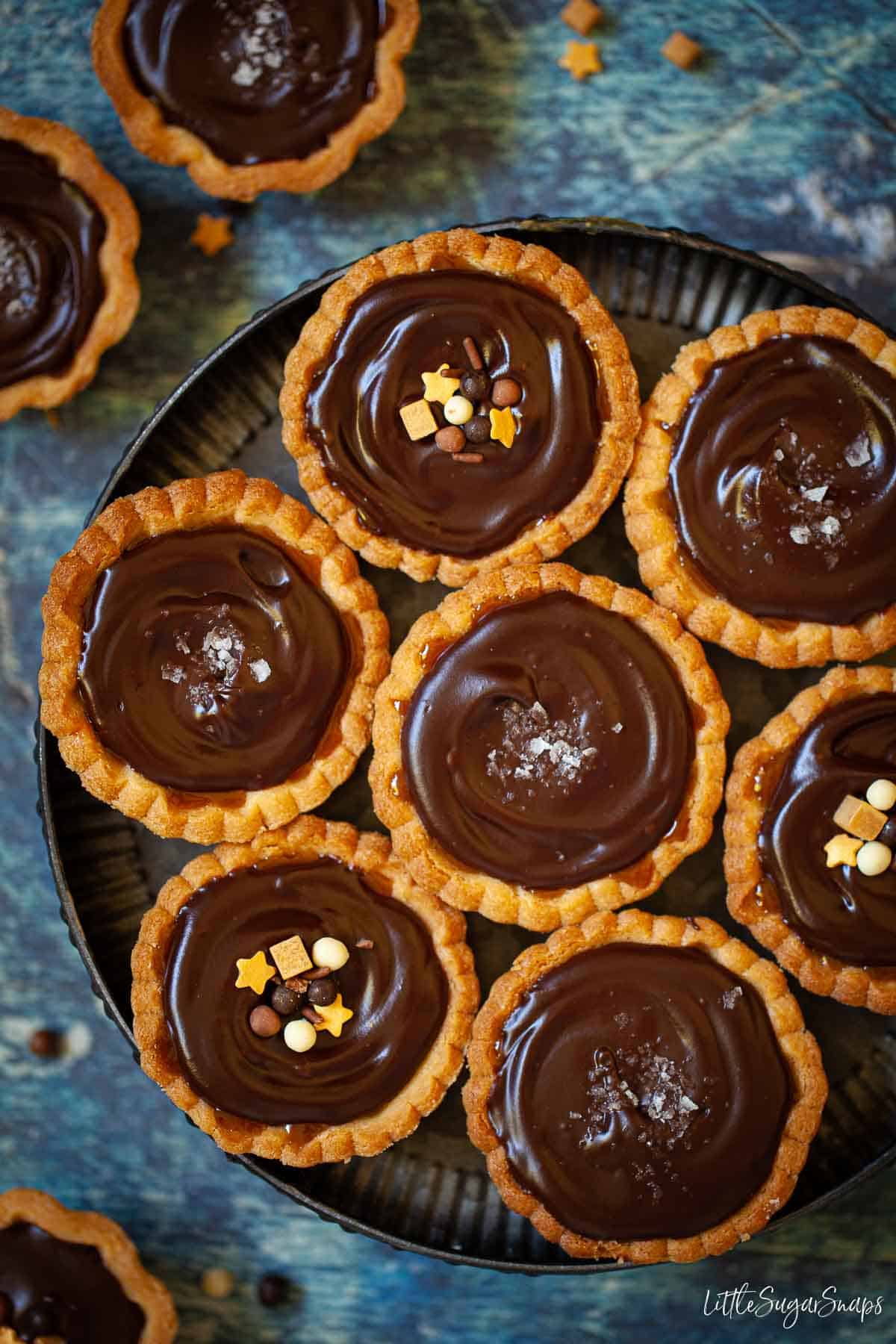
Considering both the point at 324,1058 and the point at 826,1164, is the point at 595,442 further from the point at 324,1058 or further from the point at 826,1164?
the point at 826,1164

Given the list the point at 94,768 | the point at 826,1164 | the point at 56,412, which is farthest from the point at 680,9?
the point at 826,1164

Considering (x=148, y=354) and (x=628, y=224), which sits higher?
(x=628, y=224)

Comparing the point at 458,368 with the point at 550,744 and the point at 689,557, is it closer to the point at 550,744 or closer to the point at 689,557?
the point at 689,557

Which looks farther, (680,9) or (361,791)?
(680,9)

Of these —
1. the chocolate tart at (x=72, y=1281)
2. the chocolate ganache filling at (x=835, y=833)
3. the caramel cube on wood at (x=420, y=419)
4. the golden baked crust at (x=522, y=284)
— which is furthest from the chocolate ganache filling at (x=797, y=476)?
the chocolate tart at (x=72, y=1281)

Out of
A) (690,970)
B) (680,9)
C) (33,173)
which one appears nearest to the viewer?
(690,970)

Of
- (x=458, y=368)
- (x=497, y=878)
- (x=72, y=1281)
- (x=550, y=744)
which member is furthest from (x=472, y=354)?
(x=72, y=1281)

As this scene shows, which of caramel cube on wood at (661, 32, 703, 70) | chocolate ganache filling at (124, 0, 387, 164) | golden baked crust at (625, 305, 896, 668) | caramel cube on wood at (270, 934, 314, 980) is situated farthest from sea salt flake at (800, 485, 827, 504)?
caramel cube on wood at (270, 934, 314, 980)

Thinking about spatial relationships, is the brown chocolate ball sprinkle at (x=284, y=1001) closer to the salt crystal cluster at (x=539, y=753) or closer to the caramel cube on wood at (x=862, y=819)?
the salt crystal cluster at (x=539, y=753)
